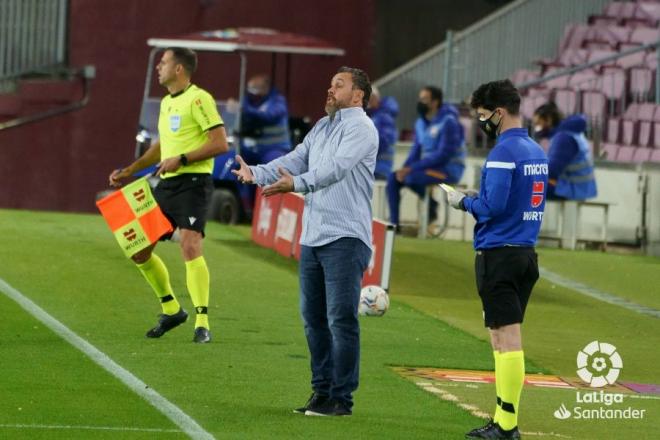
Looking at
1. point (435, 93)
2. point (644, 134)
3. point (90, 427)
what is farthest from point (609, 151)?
point (90, 427)

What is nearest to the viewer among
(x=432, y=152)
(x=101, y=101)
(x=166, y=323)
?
→ (x=166, y=323)

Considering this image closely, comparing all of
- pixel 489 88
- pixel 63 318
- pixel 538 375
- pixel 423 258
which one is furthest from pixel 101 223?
pixel 489 88

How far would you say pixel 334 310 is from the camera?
30.7ft

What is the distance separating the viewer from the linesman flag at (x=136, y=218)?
490 inches

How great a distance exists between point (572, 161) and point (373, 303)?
799cm

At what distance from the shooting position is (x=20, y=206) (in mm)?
27625

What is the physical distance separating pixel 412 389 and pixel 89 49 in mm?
18175

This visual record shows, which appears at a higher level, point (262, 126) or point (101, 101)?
point (101, 101)

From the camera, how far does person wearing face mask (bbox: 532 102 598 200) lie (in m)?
21.4

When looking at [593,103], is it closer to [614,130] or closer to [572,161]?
[614,130]

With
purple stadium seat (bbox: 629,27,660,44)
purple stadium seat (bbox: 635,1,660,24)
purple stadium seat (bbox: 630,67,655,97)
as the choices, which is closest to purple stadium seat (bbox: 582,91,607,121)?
purple stadium seat (bbox: 630,67,655,97)

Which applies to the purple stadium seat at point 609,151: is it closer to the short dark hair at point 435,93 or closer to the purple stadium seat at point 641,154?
the purple stadium seat at point 641,154

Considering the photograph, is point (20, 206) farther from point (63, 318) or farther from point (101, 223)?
point (63, 318)

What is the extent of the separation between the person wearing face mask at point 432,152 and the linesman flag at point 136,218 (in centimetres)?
975
